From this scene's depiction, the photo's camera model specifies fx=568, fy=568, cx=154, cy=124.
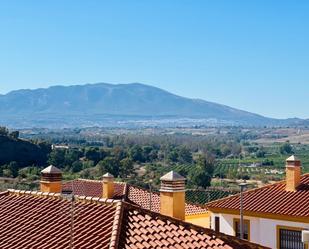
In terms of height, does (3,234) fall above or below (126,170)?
above

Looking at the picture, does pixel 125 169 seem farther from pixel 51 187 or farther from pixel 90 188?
pixel 51 187

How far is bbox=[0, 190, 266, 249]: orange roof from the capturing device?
30.7 ft

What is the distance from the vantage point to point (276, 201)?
59.7 feet

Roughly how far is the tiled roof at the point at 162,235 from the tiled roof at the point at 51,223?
31 centimetres

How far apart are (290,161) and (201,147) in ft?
515

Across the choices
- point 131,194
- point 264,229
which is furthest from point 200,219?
point 264,229

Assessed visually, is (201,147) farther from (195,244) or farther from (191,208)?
(195,244)

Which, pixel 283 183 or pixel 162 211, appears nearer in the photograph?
pixel 162 211

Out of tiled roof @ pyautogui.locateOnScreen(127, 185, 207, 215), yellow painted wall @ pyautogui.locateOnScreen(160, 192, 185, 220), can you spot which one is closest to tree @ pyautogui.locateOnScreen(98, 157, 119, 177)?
tiled roof @ pyautogui.locateOnScreen(127, 185, 207, 215)

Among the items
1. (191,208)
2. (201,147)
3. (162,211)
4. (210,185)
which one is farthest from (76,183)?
(201,147)

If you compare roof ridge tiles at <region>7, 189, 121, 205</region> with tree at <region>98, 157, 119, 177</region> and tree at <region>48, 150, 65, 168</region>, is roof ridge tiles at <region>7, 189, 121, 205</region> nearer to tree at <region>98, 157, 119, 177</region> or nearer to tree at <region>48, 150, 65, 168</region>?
tree at <region>98, 157, 119, 177</region>

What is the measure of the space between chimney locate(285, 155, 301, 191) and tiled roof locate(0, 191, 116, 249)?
936cm

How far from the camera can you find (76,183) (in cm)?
2736

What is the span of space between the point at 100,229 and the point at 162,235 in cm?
106
